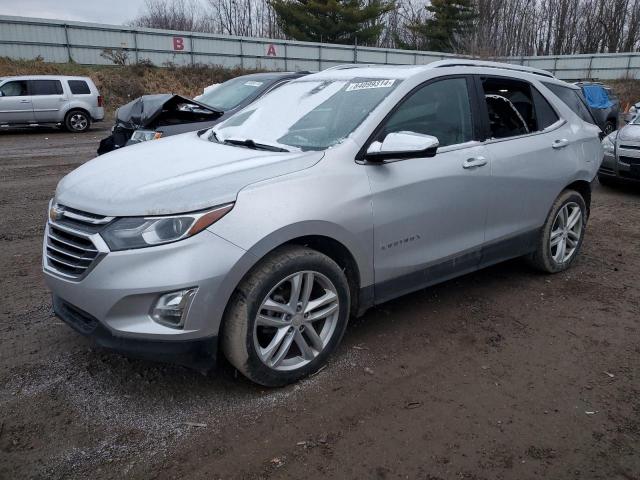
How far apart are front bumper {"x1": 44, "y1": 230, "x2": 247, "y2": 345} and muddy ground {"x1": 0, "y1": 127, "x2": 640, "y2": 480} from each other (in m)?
0.51

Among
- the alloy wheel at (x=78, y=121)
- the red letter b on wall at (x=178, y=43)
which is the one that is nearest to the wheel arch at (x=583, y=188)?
the alloy wheel at (x=78, y=121)

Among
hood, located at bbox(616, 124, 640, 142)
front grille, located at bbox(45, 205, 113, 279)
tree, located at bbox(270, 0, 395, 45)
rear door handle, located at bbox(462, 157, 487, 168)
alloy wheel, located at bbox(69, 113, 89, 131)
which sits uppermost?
tree, located at bbox(270, 0, 395, 45)

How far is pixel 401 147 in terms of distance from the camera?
3.15 metres

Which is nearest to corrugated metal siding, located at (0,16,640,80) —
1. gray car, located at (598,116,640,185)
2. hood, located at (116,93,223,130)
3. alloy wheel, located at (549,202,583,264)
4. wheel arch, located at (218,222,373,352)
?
hood, located at (116,93,223,130)

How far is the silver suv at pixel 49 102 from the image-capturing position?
53.9 ft

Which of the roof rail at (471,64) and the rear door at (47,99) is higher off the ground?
the roof rail at (471,64)

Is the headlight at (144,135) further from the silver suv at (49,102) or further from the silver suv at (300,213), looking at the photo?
the silver suv at (49,102)

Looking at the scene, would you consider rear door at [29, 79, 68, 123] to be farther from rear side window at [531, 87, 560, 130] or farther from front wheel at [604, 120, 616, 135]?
front wheel at [604, 120, 616, 135]

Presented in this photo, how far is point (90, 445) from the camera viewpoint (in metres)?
2.57

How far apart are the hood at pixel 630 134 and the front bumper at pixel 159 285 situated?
26.8ft

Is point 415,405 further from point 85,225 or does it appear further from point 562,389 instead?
point 85,225

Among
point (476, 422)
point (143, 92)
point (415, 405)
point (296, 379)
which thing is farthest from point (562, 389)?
point (143, 92)

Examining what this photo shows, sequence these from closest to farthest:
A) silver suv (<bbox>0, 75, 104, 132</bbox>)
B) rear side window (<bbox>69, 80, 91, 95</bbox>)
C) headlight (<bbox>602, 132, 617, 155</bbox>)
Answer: headlight (<bbox>602, 132, 617, 155</bbox>) < silver suv (<bbox>0, 75, 104, 132</bbox>) < rear side window (<bbox>69, 80, 91, 95</bbox>)

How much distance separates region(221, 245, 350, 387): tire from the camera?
109 inches
